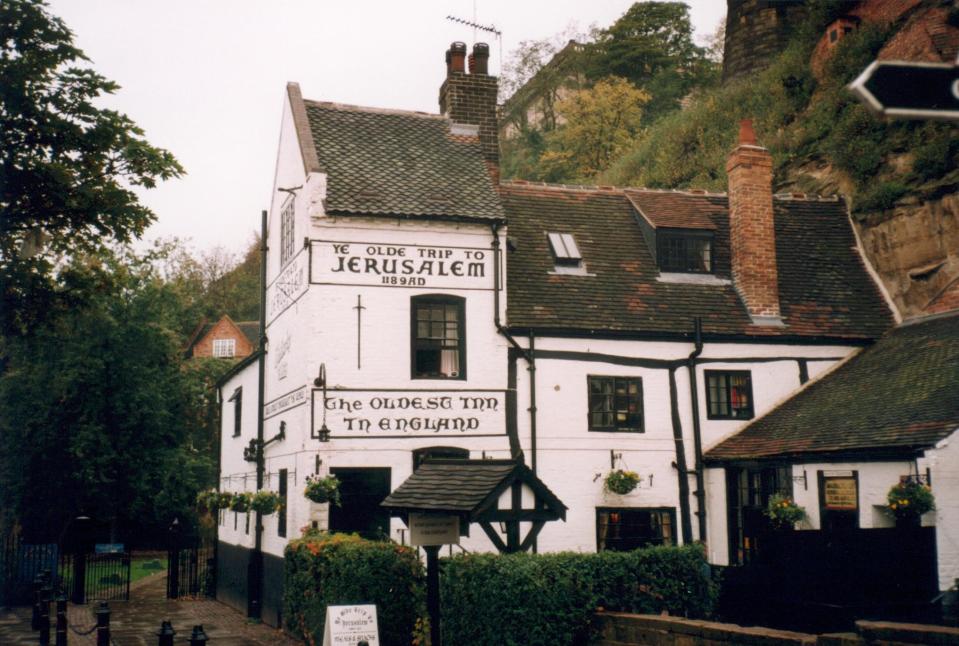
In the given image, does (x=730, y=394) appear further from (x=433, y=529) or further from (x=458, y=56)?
(x=433, y=529)

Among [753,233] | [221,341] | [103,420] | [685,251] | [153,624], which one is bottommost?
[153,624]

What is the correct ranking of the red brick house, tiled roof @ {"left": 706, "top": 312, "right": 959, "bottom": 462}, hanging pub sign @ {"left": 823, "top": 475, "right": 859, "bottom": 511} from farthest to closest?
1. the red brick house
2. hanging pub sign @ {"left": 823, "top": 475, "right": 859, "bottom": 511}
3. tiled roof @ {"left": 706, "top": 312, "right": 959, "bottom": 462}

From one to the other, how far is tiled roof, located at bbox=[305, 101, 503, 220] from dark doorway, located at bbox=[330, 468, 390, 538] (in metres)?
5.21

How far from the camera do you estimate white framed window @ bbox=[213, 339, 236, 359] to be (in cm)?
5566

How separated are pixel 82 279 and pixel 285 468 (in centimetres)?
581

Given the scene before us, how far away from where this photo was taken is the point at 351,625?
11.9 metres

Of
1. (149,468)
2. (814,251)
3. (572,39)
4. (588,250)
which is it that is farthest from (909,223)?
(572,39)

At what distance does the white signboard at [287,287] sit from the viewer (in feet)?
62.3

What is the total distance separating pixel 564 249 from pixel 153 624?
40.8ft

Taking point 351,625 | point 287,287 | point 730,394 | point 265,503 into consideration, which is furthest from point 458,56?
point 351,625

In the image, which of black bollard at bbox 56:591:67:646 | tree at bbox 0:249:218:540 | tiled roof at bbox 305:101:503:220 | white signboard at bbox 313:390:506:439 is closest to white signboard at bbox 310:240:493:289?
tiled roof at bbox 305:101:503:220

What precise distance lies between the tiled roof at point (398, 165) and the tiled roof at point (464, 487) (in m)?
7.17

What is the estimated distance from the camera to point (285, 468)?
63.9 feet

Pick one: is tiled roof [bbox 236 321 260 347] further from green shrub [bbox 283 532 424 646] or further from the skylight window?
green shrub [bbox 283 532 424 646]
